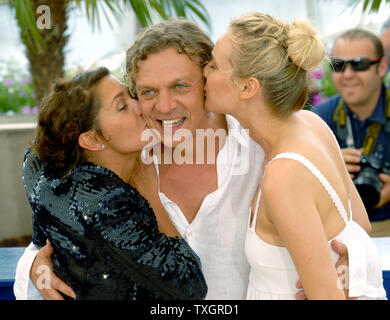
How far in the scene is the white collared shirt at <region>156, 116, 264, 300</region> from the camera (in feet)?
5.36

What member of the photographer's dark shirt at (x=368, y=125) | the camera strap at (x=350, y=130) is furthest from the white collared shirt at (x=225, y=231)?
the camera strap at (x=350, y=130)

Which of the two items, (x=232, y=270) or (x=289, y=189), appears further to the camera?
→ (x=232, y=270)

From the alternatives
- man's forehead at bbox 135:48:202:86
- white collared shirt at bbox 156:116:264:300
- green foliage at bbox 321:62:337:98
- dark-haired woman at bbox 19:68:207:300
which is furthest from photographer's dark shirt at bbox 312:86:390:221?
green foliage at bbox 321:62:337:98

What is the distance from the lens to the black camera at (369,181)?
2.33m

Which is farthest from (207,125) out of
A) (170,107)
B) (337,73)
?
(337,73)

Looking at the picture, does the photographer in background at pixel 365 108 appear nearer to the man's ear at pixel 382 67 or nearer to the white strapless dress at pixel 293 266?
the man's ear at pixel 382 67

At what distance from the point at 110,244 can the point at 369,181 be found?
1486 millimetres

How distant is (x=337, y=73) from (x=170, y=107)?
1714 mm

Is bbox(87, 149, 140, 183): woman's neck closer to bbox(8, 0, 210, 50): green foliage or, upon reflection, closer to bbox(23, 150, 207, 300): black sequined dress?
bbox(23, 150, 207, 300): black sequined dress

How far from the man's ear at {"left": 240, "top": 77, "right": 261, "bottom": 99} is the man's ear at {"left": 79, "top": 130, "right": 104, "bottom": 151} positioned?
1.45 ft

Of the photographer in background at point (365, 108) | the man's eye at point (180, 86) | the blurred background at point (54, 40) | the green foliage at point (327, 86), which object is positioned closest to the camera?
the man's eye at point (180, 86)

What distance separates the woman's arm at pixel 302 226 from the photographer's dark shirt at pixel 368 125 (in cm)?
149
